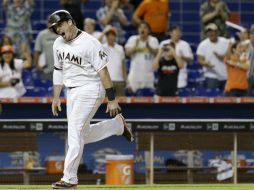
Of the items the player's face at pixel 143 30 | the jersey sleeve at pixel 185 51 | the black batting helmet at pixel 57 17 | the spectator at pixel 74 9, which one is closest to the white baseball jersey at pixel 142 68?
the player's face at pixel 143 30

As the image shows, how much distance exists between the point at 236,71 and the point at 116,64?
1977mm

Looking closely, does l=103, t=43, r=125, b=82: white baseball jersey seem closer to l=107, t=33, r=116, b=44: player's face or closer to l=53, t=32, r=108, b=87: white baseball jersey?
l=107, t=33, r=116, b=44: player's face

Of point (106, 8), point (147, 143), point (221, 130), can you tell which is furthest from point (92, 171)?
point (106, 8)

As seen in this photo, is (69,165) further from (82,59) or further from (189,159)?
(189,159)

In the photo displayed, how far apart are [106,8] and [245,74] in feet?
10.9

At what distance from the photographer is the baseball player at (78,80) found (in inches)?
438

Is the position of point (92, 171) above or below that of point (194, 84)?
below

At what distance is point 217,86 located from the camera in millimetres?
17406

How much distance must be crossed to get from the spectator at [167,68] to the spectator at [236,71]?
2.75 feet

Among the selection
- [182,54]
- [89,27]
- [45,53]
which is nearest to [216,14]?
[182,54]

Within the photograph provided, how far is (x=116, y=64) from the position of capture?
1670 centimetres

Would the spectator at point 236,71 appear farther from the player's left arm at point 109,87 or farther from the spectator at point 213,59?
the player's left arm at point 109,87

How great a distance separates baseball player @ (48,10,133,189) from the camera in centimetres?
1112

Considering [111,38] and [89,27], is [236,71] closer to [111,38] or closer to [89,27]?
[111,38]
